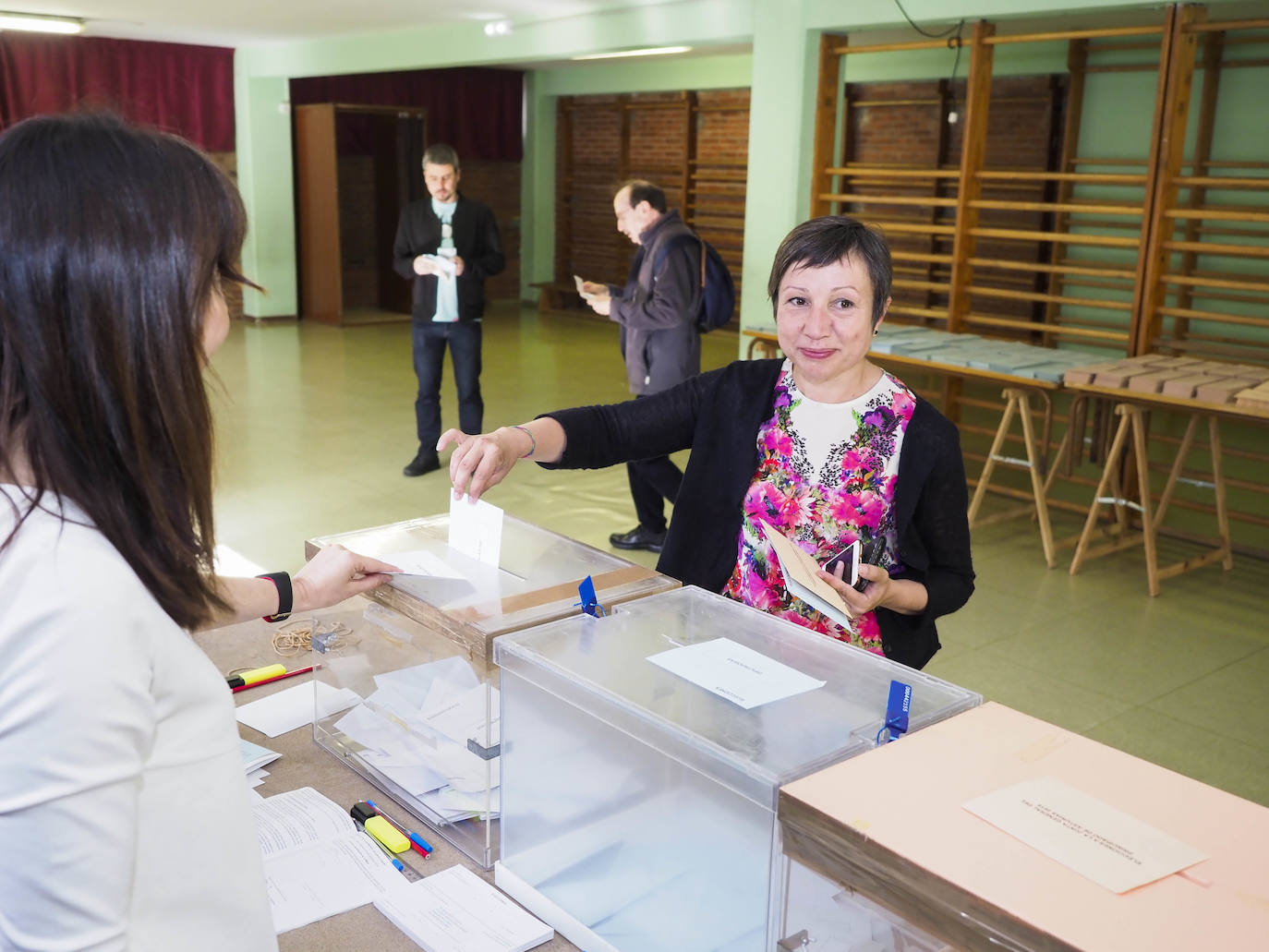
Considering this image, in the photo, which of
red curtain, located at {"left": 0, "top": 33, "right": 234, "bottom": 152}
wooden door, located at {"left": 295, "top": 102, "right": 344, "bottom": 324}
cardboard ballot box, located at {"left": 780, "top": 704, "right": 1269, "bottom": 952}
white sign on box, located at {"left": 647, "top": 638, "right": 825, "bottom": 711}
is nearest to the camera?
cardboard ballot box, located at {"left": 780, "top": 704, "right": 1269, "bottom": 952}

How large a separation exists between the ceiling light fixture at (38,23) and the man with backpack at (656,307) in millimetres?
6616

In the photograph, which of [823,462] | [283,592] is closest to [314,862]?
[283,592]

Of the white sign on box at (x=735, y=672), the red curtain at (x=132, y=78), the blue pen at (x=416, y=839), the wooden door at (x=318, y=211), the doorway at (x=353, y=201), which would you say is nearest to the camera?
the white sign on box at (x=735, y=672)

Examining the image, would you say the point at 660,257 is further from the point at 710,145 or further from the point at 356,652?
the point at 710,145

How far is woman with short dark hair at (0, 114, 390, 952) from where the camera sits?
2.31ft

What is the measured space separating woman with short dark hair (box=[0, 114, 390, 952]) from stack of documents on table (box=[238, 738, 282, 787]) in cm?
75

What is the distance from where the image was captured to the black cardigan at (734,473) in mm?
1781

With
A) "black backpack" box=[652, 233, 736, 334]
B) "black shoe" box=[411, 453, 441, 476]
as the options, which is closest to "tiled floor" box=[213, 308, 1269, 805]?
"black shoe" box=[411, 453, 441, 476]

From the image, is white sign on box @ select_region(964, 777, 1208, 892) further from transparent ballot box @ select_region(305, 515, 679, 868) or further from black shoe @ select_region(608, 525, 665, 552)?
black shoe @ select_region(608, 525, 665, 552)

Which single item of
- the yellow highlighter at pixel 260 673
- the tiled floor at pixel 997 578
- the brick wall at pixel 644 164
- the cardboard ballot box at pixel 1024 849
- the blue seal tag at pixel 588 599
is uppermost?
the brick wall at pixel 644 164

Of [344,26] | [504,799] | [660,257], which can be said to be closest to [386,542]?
[504,799]

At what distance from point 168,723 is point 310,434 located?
6.07m

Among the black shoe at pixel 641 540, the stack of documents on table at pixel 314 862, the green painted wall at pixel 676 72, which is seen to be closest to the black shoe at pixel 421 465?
the black shoe at pixel 641 540

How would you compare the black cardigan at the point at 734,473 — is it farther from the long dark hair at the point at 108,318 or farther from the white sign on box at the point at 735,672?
the long dark hair at the point at 108,318
